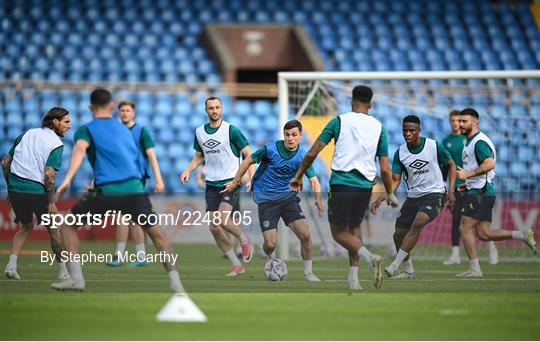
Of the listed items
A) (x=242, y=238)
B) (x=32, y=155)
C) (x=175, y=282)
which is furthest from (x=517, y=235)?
(x=32, y=155)

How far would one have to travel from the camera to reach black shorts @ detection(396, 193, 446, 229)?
13477 mm

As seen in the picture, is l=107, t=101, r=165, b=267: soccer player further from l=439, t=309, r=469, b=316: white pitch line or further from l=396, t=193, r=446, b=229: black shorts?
l=439, t=309, r=469, b=316: white pitch line

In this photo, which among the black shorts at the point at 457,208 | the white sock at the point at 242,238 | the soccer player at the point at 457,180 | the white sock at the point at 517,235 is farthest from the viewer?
the soccer player at the point at 457,180

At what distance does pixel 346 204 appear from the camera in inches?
454

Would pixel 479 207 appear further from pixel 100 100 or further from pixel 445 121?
pixel 445 121

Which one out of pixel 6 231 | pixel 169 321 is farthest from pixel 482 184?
pixel 6 231

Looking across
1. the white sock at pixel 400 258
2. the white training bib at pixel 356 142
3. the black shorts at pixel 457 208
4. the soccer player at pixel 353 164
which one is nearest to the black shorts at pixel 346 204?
the soccer player at pixel 353 164

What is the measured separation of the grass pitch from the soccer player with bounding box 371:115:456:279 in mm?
594

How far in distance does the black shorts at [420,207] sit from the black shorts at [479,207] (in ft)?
2.94

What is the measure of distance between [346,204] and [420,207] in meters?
2.27

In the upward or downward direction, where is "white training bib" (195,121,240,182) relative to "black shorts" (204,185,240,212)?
upward

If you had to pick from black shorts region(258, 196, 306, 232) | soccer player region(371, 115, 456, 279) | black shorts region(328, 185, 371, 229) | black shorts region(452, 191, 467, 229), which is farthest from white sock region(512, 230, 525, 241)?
black shorts region(328, 185, 371, 229)

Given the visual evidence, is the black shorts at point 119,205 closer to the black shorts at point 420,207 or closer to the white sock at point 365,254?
the white sock at point 365,254

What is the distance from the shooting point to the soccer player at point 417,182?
13398mm
